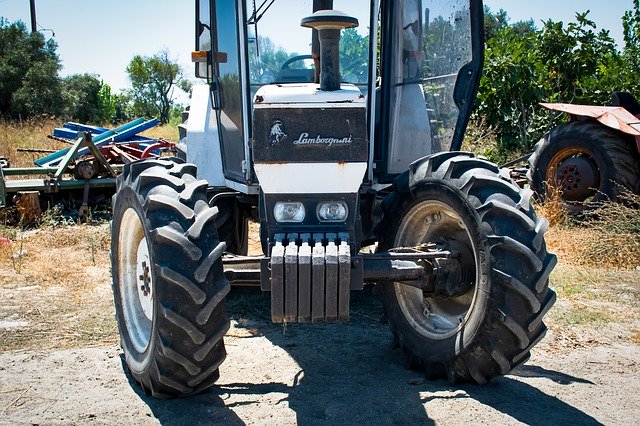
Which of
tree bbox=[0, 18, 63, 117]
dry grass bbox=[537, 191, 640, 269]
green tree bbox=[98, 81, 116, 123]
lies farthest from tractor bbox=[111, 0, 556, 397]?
green tree bbox=[98, 81, 116, 123]

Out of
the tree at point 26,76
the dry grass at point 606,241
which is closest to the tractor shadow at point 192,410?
the dry grass at point 606,241

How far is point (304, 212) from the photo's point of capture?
15.0 ft

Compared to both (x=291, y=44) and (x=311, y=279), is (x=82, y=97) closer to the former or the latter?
(x=291, y=44)

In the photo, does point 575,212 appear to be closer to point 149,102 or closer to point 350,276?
point 350,276

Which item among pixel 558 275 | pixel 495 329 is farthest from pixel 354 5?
pixel 558 275

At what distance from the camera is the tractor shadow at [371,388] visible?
416 cm

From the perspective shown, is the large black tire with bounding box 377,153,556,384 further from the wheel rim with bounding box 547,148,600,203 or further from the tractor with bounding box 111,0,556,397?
the wheel rim with bounding box 547,148,600,203

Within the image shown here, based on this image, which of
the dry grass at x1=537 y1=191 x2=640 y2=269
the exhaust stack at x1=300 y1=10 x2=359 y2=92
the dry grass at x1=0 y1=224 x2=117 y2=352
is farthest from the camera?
the dry grass at x1=537 y1=191 x2=640 y2=269

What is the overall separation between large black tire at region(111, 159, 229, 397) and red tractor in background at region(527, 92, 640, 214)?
6.83 metres

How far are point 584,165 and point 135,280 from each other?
23.7ft

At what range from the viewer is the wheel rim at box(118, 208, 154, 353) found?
4633 millimetres

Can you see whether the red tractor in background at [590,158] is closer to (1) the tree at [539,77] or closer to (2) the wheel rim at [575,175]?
(2) the wheel rim at [575,175]

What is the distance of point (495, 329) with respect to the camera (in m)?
4.19

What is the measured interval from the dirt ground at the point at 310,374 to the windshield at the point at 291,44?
1947 millimetres
